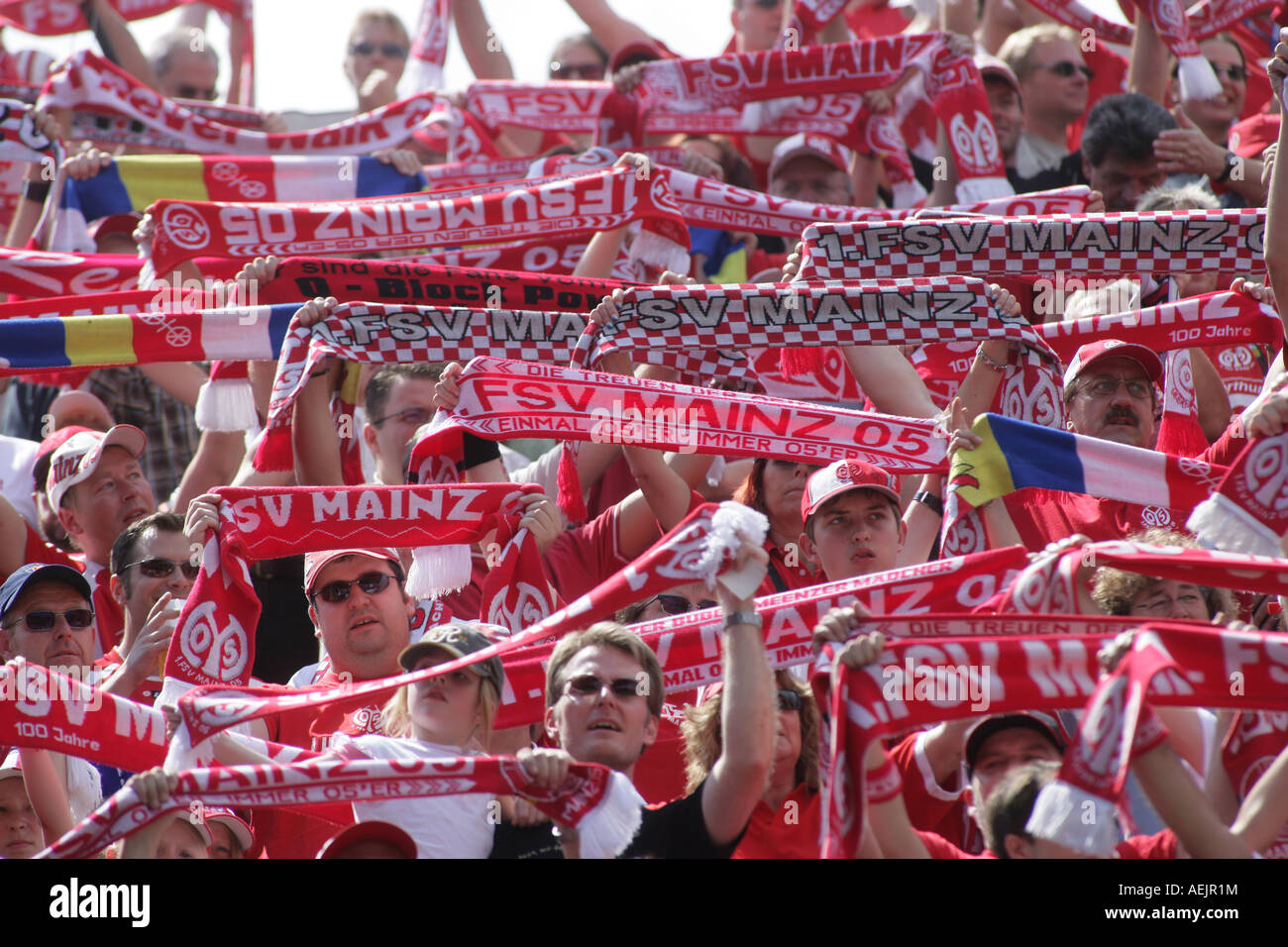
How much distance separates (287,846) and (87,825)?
3.73 ft

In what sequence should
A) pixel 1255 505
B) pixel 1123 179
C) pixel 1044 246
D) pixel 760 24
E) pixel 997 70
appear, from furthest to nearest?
1. pixel 760 24
2. pixel 997 70
3. pixel 1123 179
4. pixel 1044 246
5. pixel 1255 505

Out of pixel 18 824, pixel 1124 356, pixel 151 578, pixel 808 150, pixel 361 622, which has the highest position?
pixel 808 150

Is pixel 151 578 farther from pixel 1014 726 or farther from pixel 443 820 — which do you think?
pixel 1014 726

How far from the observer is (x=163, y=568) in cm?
638

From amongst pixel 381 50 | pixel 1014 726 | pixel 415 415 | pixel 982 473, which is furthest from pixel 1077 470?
pixel 381 50

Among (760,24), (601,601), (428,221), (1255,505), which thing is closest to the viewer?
(601,601)

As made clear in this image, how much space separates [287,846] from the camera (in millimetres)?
5148

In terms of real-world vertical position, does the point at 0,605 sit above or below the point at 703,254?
below

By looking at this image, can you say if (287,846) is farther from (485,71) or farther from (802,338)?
(485,71)

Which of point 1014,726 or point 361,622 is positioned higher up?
point 361,622

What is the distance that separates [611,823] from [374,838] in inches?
24.9

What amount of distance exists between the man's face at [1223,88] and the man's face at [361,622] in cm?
543
